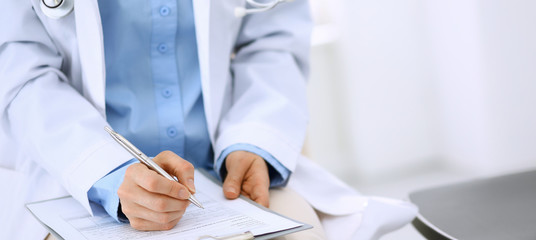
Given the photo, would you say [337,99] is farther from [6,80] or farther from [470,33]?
[6,80]

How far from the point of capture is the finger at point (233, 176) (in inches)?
30.8

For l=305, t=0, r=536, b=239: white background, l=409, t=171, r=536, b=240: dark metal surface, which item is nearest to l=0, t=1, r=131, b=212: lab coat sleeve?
l=409, t=171, r=536, b=240: dark metal surface

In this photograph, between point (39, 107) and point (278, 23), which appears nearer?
point (39, 107)

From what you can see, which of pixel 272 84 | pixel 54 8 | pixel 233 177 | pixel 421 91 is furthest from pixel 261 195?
pixel 421 91

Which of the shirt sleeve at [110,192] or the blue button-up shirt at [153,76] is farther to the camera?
the blue button-up shirt at [153,76]

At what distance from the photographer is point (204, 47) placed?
0.91 m

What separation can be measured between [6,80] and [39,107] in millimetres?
74

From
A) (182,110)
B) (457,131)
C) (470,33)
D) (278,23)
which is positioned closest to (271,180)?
(182,110)

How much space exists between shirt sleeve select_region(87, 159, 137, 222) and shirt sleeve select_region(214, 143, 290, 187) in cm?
16

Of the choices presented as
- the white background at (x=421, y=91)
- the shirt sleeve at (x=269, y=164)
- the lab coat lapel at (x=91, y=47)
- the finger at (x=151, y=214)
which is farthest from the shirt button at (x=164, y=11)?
the white background at (x=421, y=91)

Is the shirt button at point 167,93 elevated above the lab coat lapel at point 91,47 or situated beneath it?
situated beneath

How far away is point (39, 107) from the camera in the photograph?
0.83 m

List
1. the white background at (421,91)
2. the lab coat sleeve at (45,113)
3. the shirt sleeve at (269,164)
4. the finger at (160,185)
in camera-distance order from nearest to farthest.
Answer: the finger at (160,185), the lab coat sleeve at (45,113), the shirt sleeve at (269,164), the white background at (421,91)

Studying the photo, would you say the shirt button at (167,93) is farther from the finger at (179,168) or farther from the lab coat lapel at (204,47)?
the finger at (179,168)
